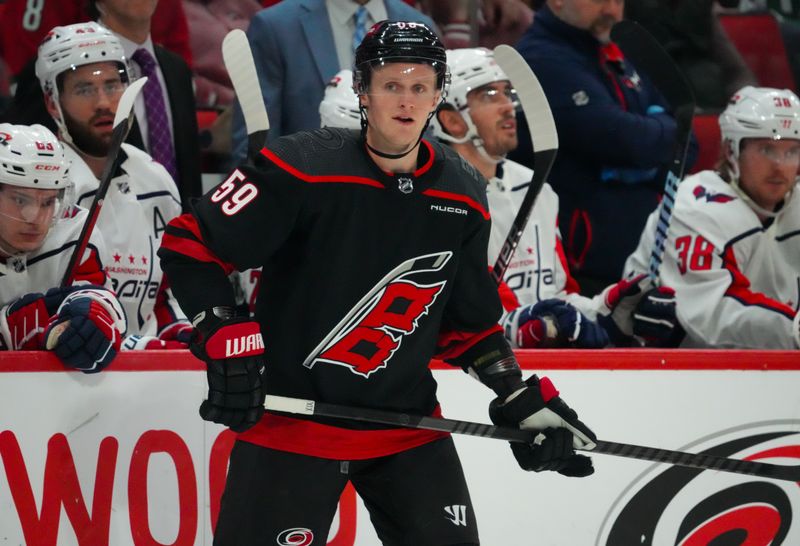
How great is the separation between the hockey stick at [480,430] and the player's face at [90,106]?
156 centimetres

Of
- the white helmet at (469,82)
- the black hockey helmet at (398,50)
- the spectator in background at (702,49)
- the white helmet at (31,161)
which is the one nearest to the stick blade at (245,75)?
the white helmet at (31,161)

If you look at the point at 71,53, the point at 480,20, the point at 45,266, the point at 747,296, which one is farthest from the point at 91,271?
the point at 480,20

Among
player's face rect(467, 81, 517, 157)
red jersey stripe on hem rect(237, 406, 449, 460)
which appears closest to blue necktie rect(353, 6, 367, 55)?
player's face rect(467, 81, 517, 157)

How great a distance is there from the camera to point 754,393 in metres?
3.37

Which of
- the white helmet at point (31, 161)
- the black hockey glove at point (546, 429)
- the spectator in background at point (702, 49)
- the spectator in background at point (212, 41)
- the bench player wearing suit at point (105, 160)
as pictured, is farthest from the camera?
the spectator in background at point (702, 49)

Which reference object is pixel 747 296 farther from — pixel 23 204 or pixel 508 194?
pixel 23 204

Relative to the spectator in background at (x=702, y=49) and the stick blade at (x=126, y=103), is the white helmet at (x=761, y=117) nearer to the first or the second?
the spectator in background at (x=702, y=49)

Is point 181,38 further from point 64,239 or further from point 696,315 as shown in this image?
point 696,315

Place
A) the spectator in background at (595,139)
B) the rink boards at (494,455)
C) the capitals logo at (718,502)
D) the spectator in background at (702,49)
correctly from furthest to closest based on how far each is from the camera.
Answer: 1. the spectator in background at (702,49)
2. the spectator in background at (595,139)
3. the capitals logo at (718,502)
4. the rink boards at (494,455)

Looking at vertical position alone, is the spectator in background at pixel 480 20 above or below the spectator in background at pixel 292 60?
below

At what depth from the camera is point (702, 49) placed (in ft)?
17.5

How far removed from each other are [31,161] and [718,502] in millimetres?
1959

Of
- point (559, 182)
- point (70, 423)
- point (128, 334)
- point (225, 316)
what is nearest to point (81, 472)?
point (70, 423)

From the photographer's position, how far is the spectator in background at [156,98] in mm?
3963
